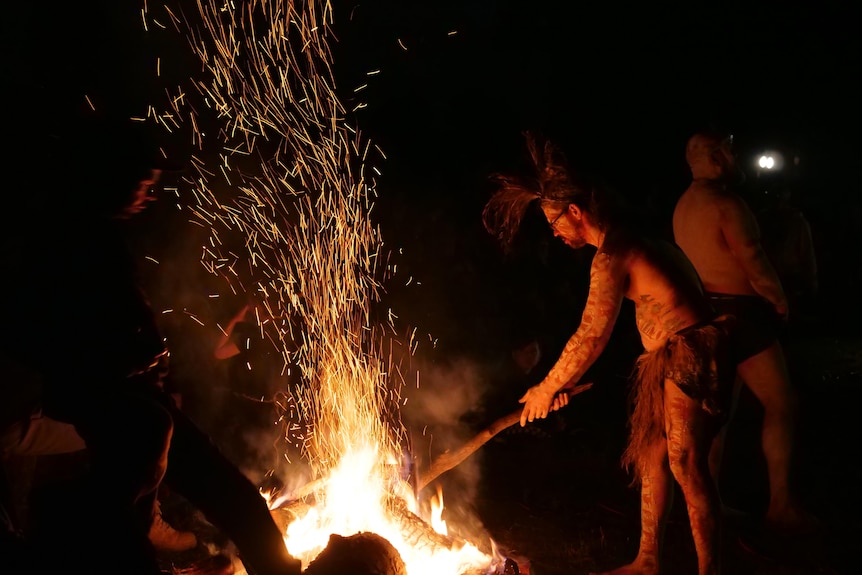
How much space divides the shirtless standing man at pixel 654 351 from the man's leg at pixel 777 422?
0.79 meters

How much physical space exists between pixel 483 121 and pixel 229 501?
6460 millimetres

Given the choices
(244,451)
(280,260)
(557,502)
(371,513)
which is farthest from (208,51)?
(557,502)

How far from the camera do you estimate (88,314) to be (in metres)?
2.80

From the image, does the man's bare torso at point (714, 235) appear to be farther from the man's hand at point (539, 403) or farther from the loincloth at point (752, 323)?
the man's hand at point (539, 403)

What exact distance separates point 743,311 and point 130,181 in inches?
143

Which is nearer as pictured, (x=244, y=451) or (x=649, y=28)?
(x=244, y=451)

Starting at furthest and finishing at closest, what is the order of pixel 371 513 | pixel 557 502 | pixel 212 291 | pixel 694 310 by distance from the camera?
pixel 212 291
pixel 557 502
pixel 371 513
pixel 694 310

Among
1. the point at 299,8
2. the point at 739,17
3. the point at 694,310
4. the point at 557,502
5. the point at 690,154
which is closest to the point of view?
the point at 694,310

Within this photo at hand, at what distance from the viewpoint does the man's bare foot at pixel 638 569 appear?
3.58m

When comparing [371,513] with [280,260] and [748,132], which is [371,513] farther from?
[748,132]

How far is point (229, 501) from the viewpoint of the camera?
299 centimetres

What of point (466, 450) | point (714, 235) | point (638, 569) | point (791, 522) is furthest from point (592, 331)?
point (791, 522)

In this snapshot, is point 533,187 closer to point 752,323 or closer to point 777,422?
point 752,323

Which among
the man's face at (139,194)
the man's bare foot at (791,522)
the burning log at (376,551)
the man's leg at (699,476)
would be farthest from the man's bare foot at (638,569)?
the man's face at (139,194)
